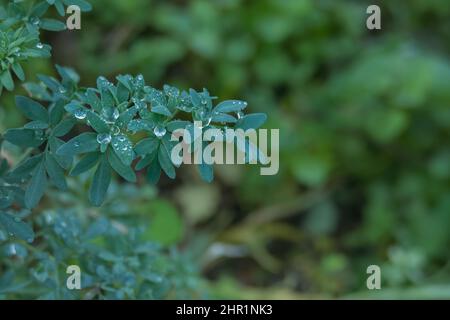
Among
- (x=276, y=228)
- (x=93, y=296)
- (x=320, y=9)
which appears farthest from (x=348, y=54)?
(x=93, y=296)

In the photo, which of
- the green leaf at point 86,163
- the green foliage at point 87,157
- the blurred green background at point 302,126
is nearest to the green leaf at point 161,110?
the green foliage at point 87,157

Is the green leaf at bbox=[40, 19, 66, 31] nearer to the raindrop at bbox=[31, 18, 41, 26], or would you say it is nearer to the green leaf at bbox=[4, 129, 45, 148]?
the raindrop at bbox=[31, 18, 41, 26]

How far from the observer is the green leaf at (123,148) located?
94cm

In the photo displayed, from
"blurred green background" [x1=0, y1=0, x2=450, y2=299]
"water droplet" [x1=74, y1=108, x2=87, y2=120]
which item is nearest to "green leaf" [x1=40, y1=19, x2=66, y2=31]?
"water droplet" [x1=74, y1=108, x2=87, y2=120]

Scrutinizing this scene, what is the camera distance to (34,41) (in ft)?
3.44

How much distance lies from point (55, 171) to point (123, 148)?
5.4 inches

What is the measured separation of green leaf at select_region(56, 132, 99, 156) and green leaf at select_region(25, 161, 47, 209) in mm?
95

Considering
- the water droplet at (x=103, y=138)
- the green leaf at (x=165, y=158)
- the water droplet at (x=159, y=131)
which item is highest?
the water droplet at (x=159, y=131)

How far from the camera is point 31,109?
104cm

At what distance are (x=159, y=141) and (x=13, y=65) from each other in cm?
24

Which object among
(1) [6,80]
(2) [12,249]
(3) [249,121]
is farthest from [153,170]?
(2) [12,249]

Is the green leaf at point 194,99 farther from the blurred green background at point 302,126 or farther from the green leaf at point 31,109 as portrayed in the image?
the blurred green background at point 302,126

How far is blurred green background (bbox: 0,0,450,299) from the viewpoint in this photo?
7.88 feet

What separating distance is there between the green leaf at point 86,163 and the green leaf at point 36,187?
0.24ft
